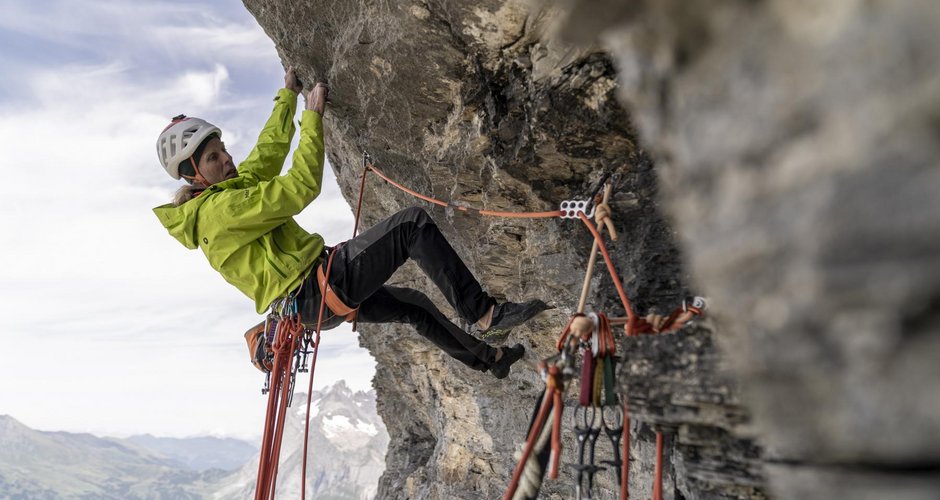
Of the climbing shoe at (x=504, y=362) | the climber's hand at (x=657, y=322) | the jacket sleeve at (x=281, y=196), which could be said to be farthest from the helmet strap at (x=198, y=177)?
the climber's hand at (x=657, y=322)

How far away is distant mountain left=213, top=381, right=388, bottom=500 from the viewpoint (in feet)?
496

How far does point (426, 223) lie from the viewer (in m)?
4.50

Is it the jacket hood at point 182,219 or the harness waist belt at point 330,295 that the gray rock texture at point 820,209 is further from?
the jacket hood at point 182,219

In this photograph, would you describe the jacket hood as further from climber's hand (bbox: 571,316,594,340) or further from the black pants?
climber's hand (bbox: 571,316,594,340)

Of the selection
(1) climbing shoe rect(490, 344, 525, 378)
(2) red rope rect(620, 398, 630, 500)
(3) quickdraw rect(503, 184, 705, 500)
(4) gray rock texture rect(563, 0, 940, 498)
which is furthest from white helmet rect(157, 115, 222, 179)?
(4) gray rock texture rect(563, 0, 940, 498)

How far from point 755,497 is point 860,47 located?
2.13m

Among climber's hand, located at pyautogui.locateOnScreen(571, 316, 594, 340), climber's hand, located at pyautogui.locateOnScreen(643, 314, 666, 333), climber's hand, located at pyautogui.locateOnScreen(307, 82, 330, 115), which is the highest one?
climber's hand, located at pyautogui.locateOnScreen(307, 82, 330, 115)

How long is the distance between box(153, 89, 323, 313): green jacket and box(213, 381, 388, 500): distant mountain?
14260cm

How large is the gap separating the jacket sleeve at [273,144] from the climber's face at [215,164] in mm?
175

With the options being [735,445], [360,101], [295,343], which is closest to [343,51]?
[360,101]

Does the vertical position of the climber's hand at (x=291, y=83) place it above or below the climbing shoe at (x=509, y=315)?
above

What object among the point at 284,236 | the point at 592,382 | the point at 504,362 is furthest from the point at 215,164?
the point at 592,382

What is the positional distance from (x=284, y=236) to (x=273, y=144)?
0.73 m

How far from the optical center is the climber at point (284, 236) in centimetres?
428
